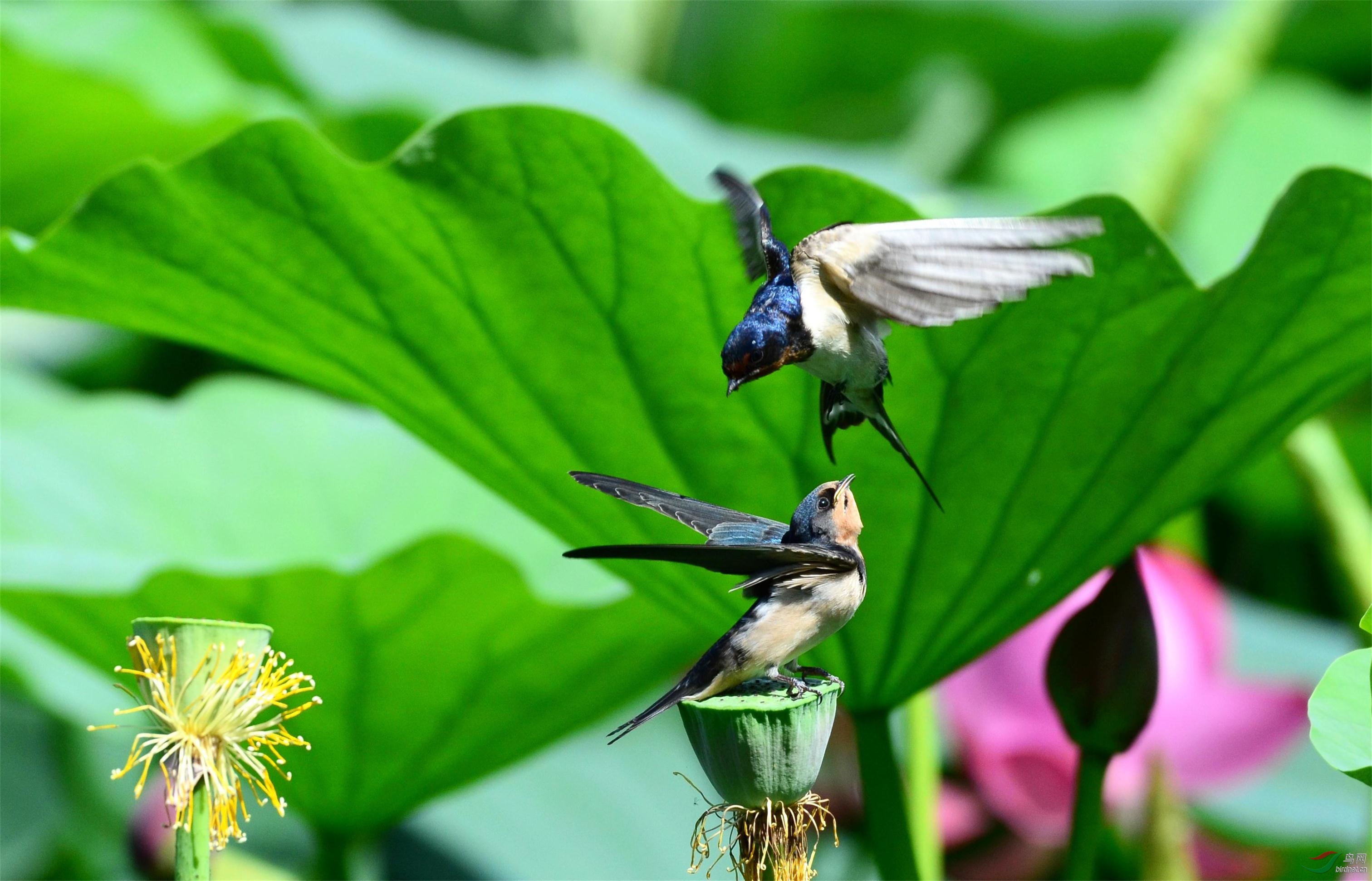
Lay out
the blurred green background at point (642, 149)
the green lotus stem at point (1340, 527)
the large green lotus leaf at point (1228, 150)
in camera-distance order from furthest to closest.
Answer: the large green lotus leaf at point (1228, 150), the blurred green background at point (642, 149), the green lotus stem at point (1340, 527)

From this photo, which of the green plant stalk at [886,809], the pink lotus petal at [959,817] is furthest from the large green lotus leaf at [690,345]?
the pink lotus petal at [959,817]

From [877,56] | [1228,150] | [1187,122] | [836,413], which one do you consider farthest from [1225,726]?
[877,56]

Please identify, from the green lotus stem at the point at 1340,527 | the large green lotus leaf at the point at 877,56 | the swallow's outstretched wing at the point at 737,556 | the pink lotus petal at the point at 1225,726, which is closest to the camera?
the swallow's outstretched wing at the point at 737,556

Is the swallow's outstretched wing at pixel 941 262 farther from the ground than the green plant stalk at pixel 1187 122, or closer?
closer

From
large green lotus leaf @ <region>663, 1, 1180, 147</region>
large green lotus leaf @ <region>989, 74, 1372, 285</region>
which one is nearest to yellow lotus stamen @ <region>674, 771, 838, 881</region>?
large green lotus leaf @ <region>989, 74, 1372, 285</region>

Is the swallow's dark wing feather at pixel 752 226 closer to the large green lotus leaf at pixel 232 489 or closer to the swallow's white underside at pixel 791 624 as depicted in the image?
the swallow's white underside at pixel 791 624

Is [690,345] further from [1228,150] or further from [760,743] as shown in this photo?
[1228,150]
